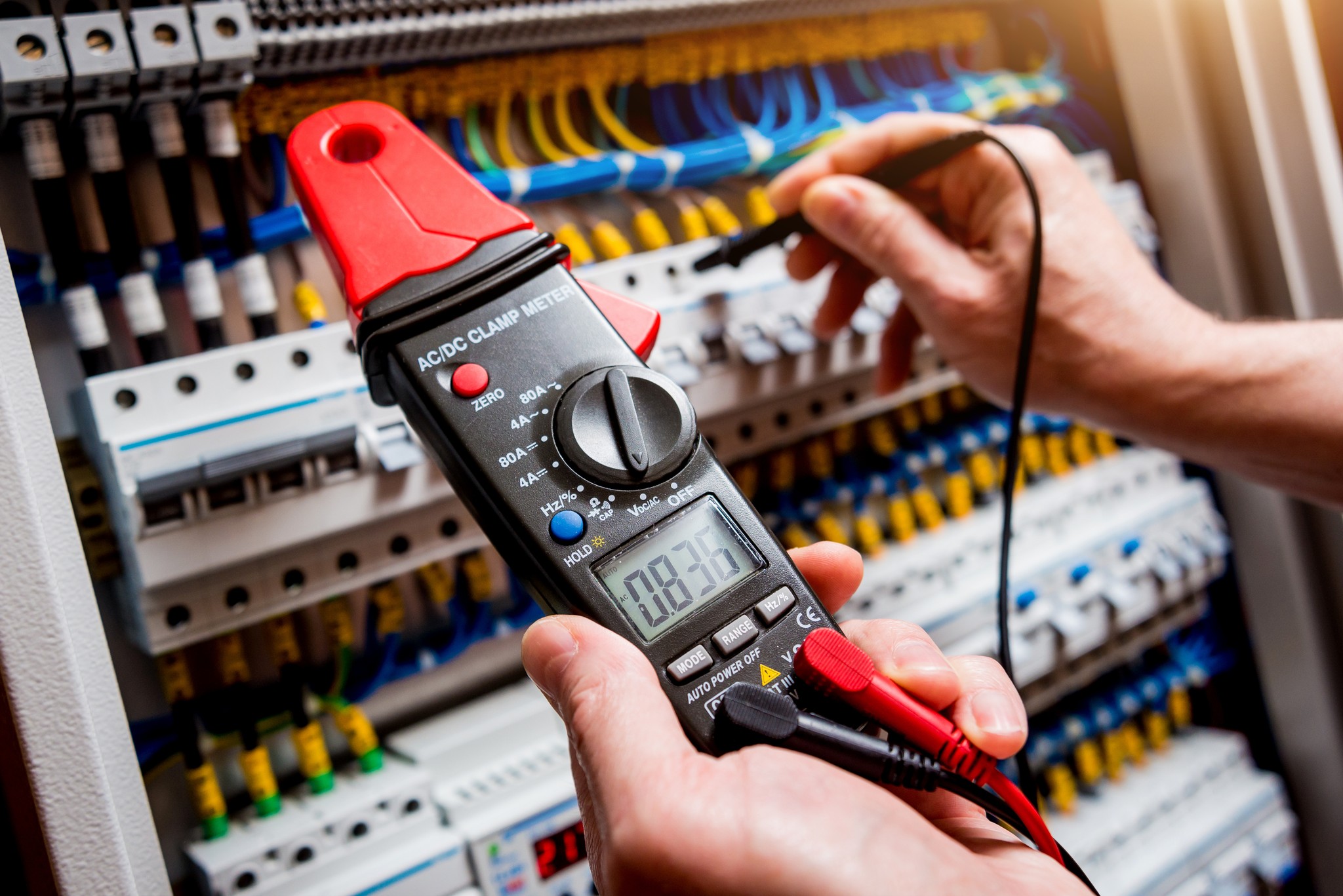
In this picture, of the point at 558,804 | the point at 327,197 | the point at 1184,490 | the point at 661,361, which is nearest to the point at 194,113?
the point at 327,197

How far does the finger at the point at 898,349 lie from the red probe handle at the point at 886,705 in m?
0.59

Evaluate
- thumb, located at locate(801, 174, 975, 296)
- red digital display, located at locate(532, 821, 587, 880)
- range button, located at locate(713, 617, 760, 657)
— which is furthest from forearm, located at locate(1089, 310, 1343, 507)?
red digital display, located at locate(532, 821, 587, 880)

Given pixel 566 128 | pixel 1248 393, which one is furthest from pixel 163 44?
pixel 1248 393

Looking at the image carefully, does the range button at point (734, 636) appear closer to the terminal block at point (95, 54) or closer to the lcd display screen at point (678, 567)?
the lcd display screen at point (678, 567)

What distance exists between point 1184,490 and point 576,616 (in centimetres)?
112

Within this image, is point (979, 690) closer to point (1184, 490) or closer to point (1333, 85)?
point (1184, 490)

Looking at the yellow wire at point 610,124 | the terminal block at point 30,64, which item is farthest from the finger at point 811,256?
the terminal block at point 30,64

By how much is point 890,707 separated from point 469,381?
0.31 m

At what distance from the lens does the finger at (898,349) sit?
997mm

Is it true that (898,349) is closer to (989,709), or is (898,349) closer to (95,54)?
(989,709)

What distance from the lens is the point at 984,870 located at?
0.43 m

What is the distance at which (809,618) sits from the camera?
1.70 feet

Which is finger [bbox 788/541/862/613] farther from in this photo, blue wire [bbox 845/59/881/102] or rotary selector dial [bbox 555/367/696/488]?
blue wire [bbox 845/59/881/102]

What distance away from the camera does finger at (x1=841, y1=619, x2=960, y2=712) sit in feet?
1.61
